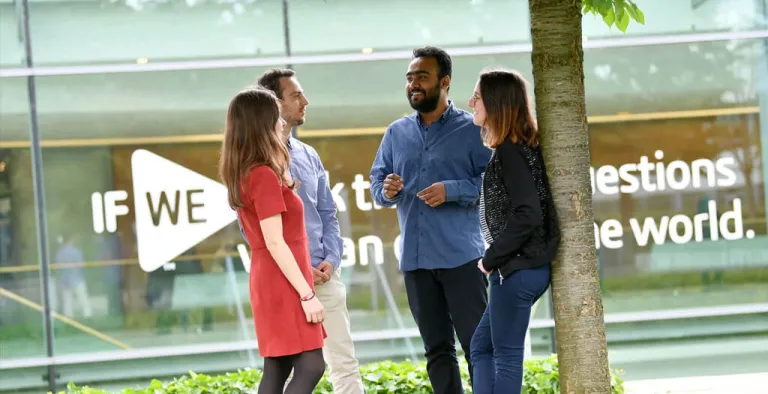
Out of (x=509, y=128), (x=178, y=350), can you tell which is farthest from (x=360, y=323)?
(x=509, y=128)

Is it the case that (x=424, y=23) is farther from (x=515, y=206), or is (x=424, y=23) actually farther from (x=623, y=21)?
(x=515, y=206)

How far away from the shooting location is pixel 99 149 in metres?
8.54

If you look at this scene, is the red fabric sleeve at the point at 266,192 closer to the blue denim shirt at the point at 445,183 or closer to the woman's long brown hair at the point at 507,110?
the woman's long brown hair at the point at 507,110

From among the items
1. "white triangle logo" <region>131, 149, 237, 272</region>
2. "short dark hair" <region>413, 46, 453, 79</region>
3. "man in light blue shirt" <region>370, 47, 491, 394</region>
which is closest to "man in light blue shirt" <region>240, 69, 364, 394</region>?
"man in light blue shirt" <region>370, 47, 491, 394</region>

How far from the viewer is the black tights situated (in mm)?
4383

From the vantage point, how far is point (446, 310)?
5391 mm

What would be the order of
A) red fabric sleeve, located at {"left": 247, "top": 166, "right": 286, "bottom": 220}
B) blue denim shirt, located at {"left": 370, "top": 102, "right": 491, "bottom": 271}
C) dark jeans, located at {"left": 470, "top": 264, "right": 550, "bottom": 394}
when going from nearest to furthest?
red fabric sleeve, located at {"left": 247, "top": 166, "right": 286, "bottom": 220} → dark jeans, located at {"left": 470, "top": 264, "right": 550, "bottom": 394} → blue denim shirt, located at {"left": 370, "top": 102, "right": 491, "bottom": 271}

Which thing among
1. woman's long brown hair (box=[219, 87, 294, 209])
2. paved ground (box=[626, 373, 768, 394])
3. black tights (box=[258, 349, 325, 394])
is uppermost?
woman's long brown hair (box=[219, 87, 294, 209])

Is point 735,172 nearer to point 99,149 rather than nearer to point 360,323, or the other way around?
point 360,323

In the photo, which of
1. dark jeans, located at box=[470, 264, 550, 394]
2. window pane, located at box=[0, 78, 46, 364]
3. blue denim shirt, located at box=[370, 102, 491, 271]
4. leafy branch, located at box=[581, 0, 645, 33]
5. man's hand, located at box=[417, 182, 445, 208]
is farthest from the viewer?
window pane, located at box=[0, 78, 46, 364]

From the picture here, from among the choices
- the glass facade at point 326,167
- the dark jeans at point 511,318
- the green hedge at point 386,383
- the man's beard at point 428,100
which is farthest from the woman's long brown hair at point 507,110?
the glass facade at point 326,167

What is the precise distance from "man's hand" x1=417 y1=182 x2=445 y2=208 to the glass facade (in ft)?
11.4

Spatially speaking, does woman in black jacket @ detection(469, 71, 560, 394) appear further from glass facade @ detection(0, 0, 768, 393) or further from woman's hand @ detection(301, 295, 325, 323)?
glass facade @ detection(0, 0, 768, 393)

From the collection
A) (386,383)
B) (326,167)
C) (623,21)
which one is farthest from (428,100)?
(326,167)
